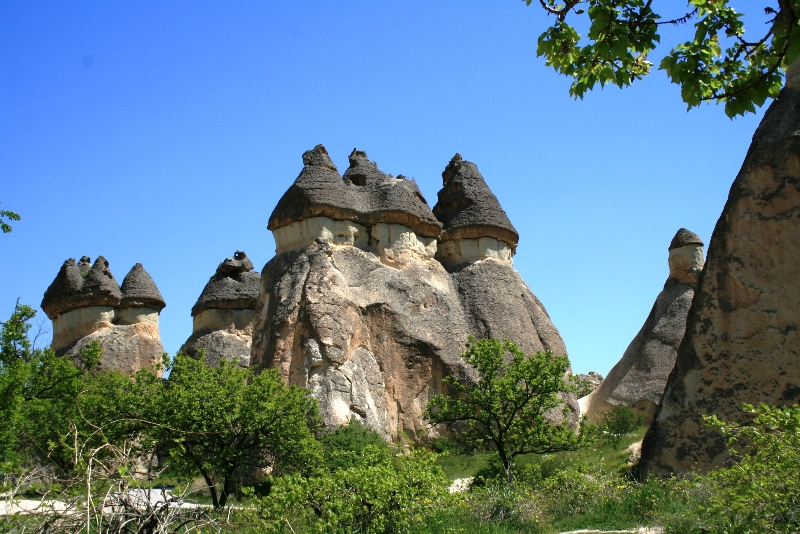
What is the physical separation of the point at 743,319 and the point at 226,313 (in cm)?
2050

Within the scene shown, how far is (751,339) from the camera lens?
34.2 ft

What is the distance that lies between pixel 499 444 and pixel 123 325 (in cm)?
1705

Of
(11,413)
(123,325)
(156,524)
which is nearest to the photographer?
(156,524)

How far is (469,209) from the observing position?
80.9 ft

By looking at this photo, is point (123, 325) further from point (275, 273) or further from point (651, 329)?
point (651, 329)

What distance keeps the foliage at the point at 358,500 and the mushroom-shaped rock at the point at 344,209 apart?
12.3 meters

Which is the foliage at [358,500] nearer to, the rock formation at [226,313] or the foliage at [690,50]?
the foliage at [690,50]

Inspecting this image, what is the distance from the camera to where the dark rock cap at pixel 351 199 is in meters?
21.7

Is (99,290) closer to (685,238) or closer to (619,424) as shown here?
(619,424)

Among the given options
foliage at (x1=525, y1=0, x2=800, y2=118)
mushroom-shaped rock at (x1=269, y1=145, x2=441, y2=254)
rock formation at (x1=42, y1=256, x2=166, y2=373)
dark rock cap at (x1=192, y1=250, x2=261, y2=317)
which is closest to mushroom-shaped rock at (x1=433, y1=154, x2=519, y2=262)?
mushroom-shaped rock at (x1=269, y1=145, x2=441, y2=254)

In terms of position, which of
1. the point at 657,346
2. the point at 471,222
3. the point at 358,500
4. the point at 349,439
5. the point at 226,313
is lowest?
the point at 358,500

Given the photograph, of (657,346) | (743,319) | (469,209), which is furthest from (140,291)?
(743,319)

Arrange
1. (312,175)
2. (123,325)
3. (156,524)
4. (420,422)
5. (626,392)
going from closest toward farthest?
(156,524)
(420,422)
(312,175)
(626,392)
(123,325)

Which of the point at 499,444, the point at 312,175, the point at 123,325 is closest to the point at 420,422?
the point at 499,444
